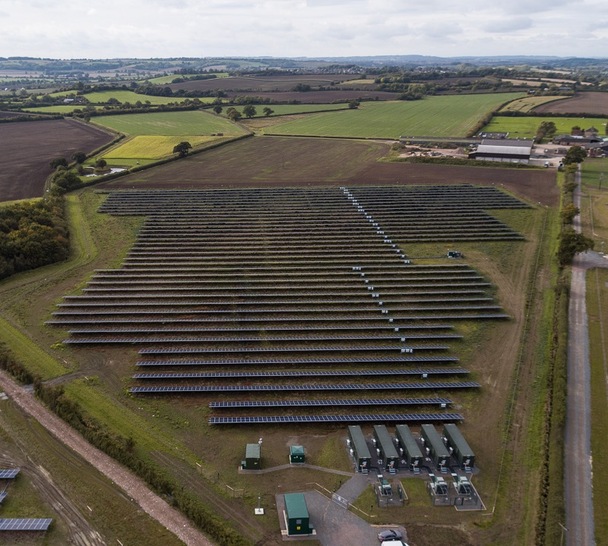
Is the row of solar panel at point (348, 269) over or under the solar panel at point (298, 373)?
over

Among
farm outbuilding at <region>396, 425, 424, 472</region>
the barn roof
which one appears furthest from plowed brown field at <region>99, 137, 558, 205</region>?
farm outbuilding at <region>396, 425, 424, 472</region>

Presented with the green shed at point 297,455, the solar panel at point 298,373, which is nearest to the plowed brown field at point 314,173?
the solar panel at point 298,373

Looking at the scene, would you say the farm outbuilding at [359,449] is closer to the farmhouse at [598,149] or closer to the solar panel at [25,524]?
the solar panel at [25,524]

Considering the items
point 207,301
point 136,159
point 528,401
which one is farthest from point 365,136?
point 528,401

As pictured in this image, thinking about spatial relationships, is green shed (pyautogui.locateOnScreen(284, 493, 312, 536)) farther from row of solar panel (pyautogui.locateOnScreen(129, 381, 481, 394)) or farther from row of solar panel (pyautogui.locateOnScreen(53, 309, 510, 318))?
row of solar panel (pyautogui.locateOnScreen(53, 309, 510, 318))

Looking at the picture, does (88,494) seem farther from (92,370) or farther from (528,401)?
(528,401)

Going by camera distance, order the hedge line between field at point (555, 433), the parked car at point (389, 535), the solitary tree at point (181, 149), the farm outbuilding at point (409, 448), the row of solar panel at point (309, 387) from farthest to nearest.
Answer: the solitary tree at point (181, 149) → the row of solar panel at point (309, 387) → the farm outbuilding at point (409, 448) → the hedge line between field at point (555, 433) → the parked car at point (389, 535)
